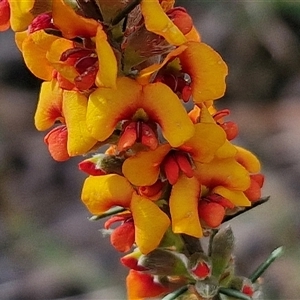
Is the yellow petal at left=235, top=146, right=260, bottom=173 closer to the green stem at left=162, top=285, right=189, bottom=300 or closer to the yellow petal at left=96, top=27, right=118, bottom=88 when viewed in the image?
the green stem at left=162, top=285, right=189, bottom=300

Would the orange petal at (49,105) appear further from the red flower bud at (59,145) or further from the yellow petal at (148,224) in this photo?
the yellow petal at (148,224)

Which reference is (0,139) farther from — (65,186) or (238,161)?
(238,161)

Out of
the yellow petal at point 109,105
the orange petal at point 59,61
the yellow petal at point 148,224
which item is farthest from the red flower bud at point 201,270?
the orange petal at point 59,61

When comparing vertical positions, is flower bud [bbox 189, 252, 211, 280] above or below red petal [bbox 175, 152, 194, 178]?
below

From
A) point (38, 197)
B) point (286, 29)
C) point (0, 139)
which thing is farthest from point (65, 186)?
point (286, 29)

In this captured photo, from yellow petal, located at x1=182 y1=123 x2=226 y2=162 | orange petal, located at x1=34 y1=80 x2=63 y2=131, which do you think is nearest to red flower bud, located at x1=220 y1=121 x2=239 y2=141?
yellow petal, located at x1=182 y1=123 x2=226 y2=162

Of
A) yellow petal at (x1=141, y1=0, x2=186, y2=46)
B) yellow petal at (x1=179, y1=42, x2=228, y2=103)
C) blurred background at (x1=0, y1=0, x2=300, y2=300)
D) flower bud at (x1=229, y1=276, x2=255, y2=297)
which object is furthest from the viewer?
blurred background at (x1=0, y1=0, x2=300, y2=300)
